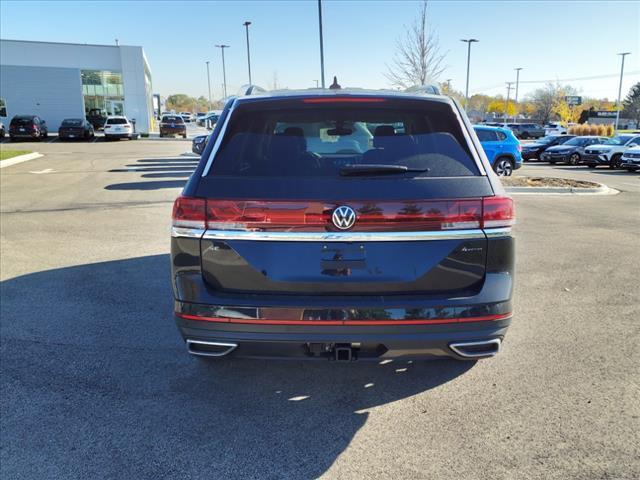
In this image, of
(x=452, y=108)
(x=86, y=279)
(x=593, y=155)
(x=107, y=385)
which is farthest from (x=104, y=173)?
(x=593, y=155)

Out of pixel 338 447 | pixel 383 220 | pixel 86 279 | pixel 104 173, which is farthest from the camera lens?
pixel 104 173

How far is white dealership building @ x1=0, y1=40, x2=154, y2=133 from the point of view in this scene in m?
44.2

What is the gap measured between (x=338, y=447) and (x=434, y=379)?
1030 millimetres

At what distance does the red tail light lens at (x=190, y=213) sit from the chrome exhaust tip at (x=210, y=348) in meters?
0.64

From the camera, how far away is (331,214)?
251 centimetres

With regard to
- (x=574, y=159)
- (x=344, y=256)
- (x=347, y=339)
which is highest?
(x=344, y=256)

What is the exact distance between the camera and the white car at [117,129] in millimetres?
37531

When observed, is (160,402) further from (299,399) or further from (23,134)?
(23,134)

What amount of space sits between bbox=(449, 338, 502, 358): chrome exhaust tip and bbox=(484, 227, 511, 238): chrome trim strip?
22.3 inches

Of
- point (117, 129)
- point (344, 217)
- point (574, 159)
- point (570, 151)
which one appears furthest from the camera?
point (117, 129)

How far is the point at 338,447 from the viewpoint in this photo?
2.79 metres

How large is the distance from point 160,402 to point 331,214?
1.76 metres

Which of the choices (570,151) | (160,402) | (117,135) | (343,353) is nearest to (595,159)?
(570,151)

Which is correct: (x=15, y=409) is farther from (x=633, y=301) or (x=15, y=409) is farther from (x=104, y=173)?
(x=104, y=173)
